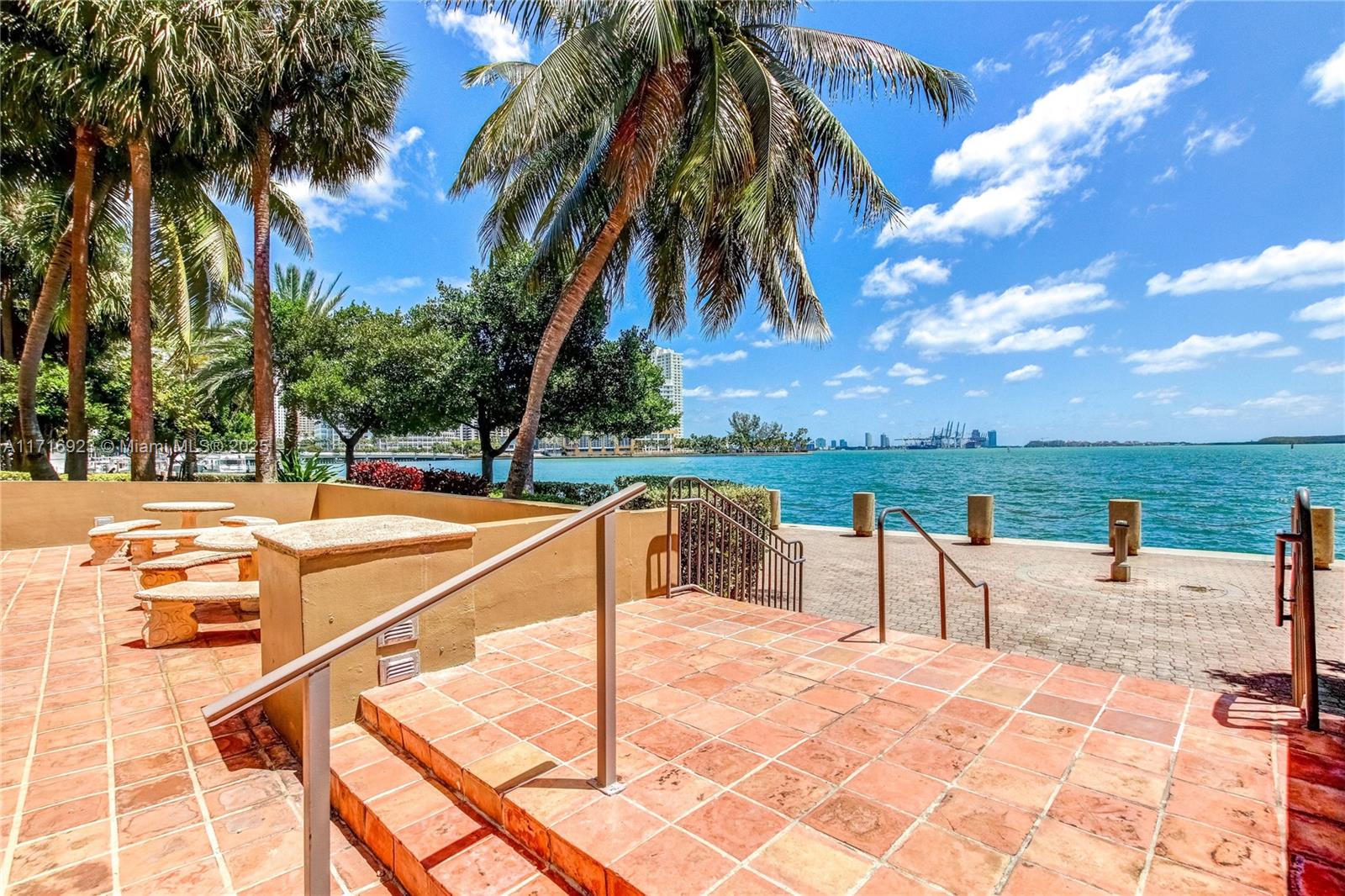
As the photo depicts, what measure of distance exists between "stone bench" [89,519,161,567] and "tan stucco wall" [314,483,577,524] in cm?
234

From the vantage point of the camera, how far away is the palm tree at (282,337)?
2245 cm

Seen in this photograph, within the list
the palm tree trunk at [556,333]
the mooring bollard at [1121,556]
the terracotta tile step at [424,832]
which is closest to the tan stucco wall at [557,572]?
the terracotta tile step at [424,832]

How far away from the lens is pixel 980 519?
13.1 m

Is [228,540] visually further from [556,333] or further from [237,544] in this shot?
[556,333]

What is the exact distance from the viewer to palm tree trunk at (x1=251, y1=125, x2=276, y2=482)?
36.7 ft

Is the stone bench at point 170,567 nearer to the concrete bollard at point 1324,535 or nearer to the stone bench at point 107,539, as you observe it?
the stone bench at point 107,539

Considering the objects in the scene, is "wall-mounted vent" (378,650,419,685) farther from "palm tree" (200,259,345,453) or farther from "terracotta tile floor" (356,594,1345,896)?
"palm tree" (200,259,345,453)

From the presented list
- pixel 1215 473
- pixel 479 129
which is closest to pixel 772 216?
pixel 479 129

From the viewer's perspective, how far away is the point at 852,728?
2627 mm

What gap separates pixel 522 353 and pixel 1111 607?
12326 millimetres

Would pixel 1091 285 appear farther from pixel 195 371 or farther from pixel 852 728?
pixel 195 371

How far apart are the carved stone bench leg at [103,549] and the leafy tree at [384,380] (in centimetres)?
675

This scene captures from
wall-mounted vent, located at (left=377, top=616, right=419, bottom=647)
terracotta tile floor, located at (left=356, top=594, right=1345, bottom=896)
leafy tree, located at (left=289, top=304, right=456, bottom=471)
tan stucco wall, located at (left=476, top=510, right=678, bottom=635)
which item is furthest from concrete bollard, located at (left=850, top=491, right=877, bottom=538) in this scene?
wall-mounted vent, located at (left=377, top=616, right=419, bottom=647)

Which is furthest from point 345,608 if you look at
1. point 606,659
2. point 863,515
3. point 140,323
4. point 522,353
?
point 863,515
